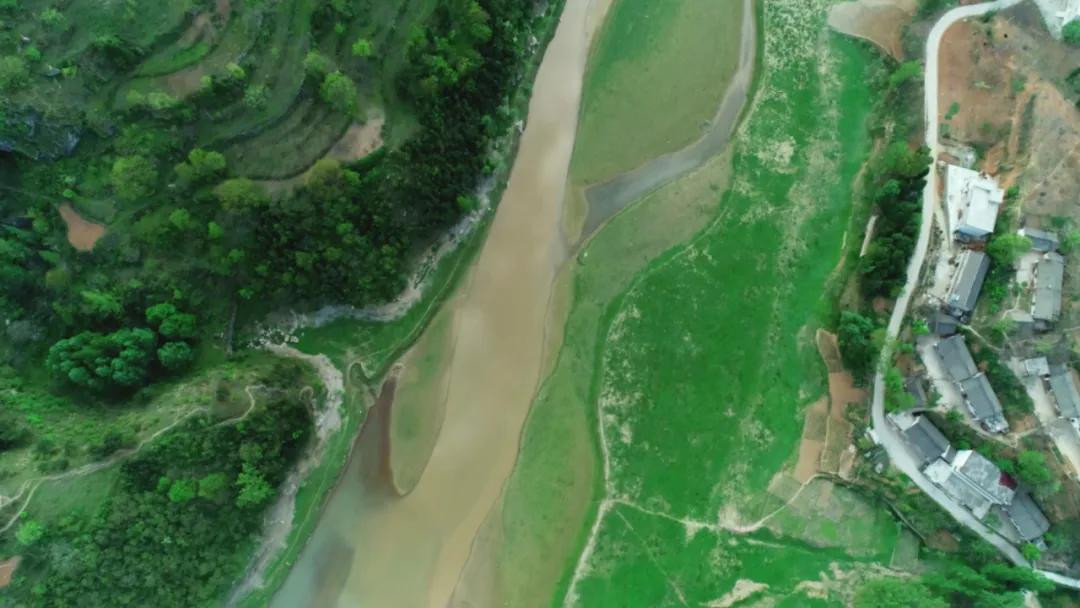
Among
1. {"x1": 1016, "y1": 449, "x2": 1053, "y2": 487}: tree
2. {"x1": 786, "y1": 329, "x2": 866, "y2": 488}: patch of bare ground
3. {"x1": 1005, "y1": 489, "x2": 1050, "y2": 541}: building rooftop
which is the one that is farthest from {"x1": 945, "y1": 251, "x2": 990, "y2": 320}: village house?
{"x1": 1005, "y1": 489, "x2": 1050, "y2": 541}: building rooftop

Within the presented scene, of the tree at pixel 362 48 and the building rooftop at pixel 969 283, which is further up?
the tree at pixel 362 48

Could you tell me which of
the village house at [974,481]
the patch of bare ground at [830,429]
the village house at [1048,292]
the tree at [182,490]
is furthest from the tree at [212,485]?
the village house at [1048,292]

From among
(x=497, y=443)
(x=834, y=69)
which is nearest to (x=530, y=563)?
(x=497, y=443)

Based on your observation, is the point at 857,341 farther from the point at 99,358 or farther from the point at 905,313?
the point at 99,358

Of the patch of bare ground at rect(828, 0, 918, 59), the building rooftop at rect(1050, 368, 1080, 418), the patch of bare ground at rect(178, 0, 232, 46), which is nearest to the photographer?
the building rooftop at rect(1050, 368, 1080, 418)

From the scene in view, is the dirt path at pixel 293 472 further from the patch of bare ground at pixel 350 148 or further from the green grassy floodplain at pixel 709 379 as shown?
the green grassy floodplain at pixel 709 379

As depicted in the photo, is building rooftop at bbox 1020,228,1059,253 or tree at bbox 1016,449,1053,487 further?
building rooftop at bbox 1020,228,1059,253

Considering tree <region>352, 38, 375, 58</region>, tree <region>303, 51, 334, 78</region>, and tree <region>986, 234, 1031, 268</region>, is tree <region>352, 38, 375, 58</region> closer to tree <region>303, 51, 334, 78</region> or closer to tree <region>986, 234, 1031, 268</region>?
tree <region>303, 51, 334, 78</region>
